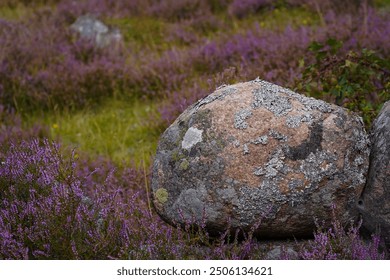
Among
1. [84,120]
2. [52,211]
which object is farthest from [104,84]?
[52,211]

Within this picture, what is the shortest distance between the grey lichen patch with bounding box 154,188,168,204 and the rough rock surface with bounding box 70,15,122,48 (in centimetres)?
585

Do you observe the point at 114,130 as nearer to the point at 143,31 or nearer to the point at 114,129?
the point at 114,129

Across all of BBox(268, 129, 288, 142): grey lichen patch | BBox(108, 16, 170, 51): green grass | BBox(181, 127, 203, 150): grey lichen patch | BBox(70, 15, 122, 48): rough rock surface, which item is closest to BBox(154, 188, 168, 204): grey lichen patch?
BBox(181, 127, 203, 150): grey lichen patch

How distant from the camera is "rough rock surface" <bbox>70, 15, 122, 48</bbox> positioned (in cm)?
869

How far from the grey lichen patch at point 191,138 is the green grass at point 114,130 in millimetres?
2123

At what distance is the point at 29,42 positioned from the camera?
7.93m

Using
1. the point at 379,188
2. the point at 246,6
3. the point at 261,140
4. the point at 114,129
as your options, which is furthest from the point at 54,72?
the point at 379,188

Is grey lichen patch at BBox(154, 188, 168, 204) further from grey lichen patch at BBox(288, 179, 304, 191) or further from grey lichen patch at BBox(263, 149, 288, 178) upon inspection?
grey lichen patch at BBox(288, 179, 304, 191)

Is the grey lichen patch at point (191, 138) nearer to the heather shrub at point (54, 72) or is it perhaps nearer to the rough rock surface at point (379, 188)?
the rough rock surface at point (379, 188)

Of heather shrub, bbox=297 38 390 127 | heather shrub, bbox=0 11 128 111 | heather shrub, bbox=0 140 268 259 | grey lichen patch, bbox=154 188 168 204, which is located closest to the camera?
heather shrub, bbox=0 140 268 259

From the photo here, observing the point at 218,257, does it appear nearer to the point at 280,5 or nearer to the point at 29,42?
the point at 29,42

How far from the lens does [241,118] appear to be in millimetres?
2955

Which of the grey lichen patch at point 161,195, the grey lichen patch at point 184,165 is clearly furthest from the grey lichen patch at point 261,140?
the grey lichen patch at point 161,195

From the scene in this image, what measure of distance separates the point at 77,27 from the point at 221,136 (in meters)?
6.73
